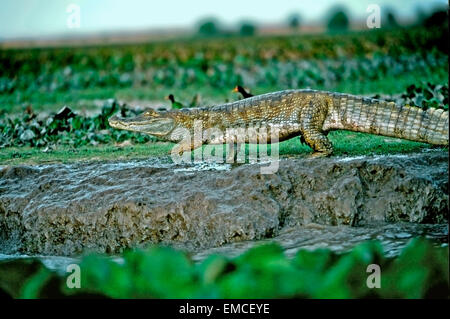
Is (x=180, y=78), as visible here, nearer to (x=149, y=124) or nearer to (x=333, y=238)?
(x=149, y=124)

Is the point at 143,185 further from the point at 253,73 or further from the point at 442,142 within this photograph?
the point at 253,73

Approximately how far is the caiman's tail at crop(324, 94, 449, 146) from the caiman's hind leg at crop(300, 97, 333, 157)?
0.27 feet

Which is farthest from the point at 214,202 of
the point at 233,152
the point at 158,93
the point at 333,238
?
the point at 158,93

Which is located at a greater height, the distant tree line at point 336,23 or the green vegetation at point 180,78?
the distant tree line at point 336,23

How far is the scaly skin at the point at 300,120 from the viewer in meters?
5.84

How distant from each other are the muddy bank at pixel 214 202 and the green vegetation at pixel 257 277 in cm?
243

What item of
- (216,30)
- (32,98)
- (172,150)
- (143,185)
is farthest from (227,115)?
(216,30)

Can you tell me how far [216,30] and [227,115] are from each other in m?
9.13

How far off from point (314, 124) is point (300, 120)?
0.39 feet

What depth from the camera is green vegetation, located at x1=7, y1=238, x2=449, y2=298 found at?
7.80 feet

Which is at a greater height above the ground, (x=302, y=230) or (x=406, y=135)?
(x=406, y=135)

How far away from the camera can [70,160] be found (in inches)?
237

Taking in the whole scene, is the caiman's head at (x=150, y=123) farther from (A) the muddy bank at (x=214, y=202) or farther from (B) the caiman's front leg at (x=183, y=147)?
(A) the muddy bank at (x=214, y=202)
